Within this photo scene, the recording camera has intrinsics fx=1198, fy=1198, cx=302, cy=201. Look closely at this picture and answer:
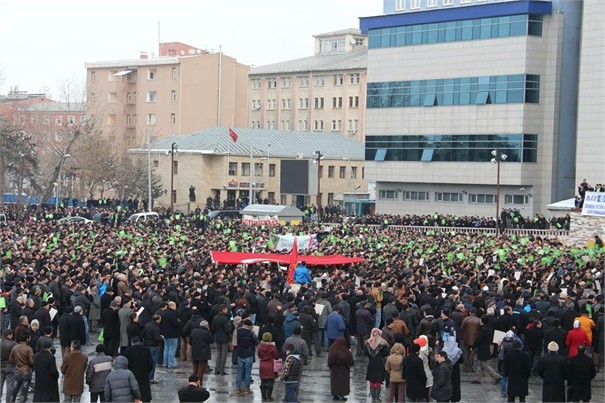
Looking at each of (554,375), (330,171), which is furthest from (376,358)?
(330,171)

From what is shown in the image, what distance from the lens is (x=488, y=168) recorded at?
77312 mm

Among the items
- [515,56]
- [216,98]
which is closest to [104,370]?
[515,56]

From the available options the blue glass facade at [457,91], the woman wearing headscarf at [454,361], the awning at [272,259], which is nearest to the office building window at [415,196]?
the blue glass facade at [457,91]

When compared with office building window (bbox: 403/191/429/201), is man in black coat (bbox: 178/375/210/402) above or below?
below

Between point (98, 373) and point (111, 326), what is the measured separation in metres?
4.60

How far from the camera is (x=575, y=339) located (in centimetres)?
2077

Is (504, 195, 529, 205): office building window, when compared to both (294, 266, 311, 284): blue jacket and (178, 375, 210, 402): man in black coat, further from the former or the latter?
(178, 375, 210, 402): man in black coat

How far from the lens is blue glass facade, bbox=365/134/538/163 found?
76312 mm

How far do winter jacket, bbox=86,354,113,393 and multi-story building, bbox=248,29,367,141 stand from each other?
101192 millimetres

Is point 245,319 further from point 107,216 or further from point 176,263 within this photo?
point 107,216

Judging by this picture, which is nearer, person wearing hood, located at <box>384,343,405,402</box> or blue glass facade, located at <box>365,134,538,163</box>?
person wearing hood, located at <box>384,343,405,402</box>

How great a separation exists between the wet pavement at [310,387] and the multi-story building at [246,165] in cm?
6605

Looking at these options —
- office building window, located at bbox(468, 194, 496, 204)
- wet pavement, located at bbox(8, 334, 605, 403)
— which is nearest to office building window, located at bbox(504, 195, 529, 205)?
office building window, located at bbox(468, 194, 496, 204)

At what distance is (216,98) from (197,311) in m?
94.1
